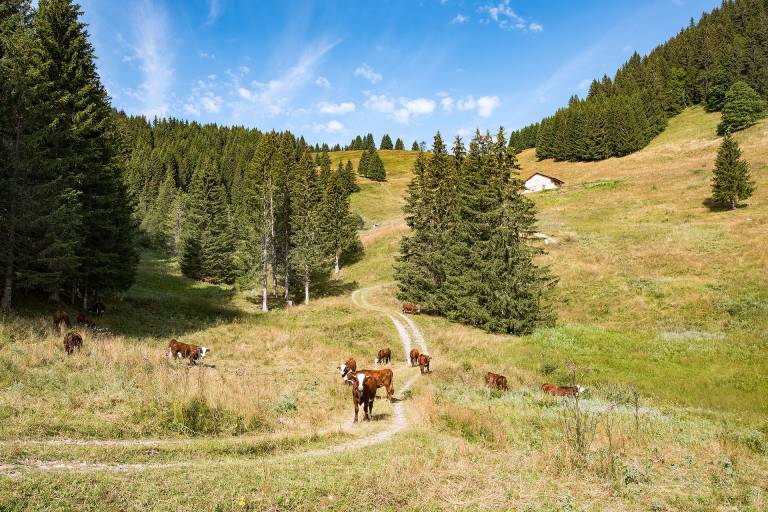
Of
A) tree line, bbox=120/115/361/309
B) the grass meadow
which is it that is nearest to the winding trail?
the grass meadow

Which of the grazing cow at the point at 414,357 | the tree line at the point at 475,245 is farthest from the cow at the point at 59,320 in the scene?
the tree line at the point at 475,245

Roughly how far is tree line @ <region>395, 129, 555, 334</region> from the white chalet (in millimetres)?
57278

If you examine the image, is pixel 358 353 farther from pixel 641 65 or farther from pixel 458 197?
pixel 641 65

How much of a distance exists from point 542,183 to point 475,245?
7055 cm

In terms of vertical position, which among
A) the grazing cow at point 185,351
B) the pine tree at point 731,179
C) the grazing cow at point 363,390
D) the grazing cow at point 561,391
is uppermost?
the pine tree at point 731,179

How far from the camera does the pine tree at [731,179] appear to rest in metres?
57.3

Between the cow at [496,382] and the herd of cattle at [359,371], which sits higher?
the herd of cattle at [359,371]

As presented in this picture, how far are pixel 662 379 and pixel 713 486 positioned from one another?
19.1m

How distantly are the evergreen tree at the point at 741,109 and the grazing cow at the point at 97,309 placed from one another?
120 metres

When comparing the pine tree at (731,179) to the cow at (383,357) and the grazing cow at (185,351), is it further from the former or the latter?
the grazing cow at (185,351)

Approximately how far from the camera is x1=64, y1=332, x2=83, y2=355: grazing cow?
1563 cm

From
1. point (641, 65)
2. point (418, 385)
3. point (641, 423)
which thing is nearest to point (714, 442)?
point (641, 423)

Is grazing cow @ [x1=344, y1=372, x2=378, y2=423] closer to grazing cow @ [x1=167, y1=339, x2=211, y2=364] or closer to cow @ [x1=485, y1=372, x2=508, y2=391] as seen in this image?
cow @ [x1=485, y1=372, x2=508, y2=391]

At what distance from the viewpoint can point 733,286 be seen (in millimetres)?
36594
